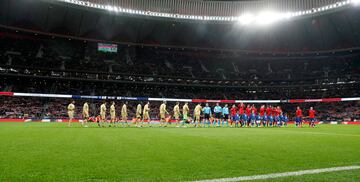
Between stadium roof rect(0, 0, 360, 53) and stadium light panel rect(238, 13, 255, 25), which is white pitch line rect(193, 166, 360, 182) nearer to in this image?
stadium roof rect(0, 0, 360, 53)

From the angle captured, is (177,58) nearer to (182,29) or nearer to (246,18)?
(182,29)

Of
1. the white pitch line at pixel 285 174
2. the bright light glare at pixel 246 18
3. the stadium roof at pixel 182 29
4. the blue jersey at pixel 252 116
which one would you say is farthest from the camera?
the bright light glare at pixel 246 18

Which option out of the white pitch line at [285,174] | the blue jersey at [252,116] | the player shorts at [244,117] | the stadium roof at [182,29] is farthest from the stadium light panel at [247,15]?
the white pitch line at [285,174]

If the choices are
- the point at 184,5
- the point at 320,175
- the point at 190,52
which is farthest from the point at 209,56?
the point at 320,175

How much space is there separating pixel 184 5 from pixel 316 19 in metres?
20.9

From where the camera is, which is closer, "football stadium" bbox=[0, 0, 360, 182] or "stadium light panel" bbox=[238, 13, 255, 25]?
"football stadium" bbox=[0, 0, 360, 182]

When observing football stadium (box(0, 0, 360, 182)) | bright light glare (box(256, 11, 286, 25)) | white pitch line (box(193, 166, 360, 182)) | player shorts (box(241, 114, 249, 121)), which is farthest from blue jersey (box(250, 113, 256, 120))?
bright light glare (box(256, 11, 286, 25))

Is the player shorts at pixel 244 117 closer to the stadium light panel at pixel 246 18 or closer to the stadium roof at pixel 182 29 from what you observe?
the stadium light panel at pixel 246 18

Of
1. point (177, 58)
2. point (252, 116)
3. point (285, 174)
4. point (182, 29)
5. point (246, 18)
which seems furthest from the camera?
point (177, 58)

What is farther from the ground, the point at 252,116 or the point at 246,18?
the point at 246,18

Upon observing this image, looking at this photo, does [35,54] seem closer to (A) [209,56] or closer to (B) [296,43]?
(A) [209,56]

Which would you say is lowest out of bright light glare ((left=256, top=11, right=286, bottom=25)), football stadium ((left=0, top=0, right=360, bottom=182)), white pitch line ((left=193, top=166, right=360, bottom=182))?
white pitch line ((left=193, top=166, right=360, bottom=182))

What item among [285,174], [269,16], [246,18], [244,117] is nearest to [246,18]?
[246,18]

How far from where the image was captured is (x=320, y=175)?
4.13 m
